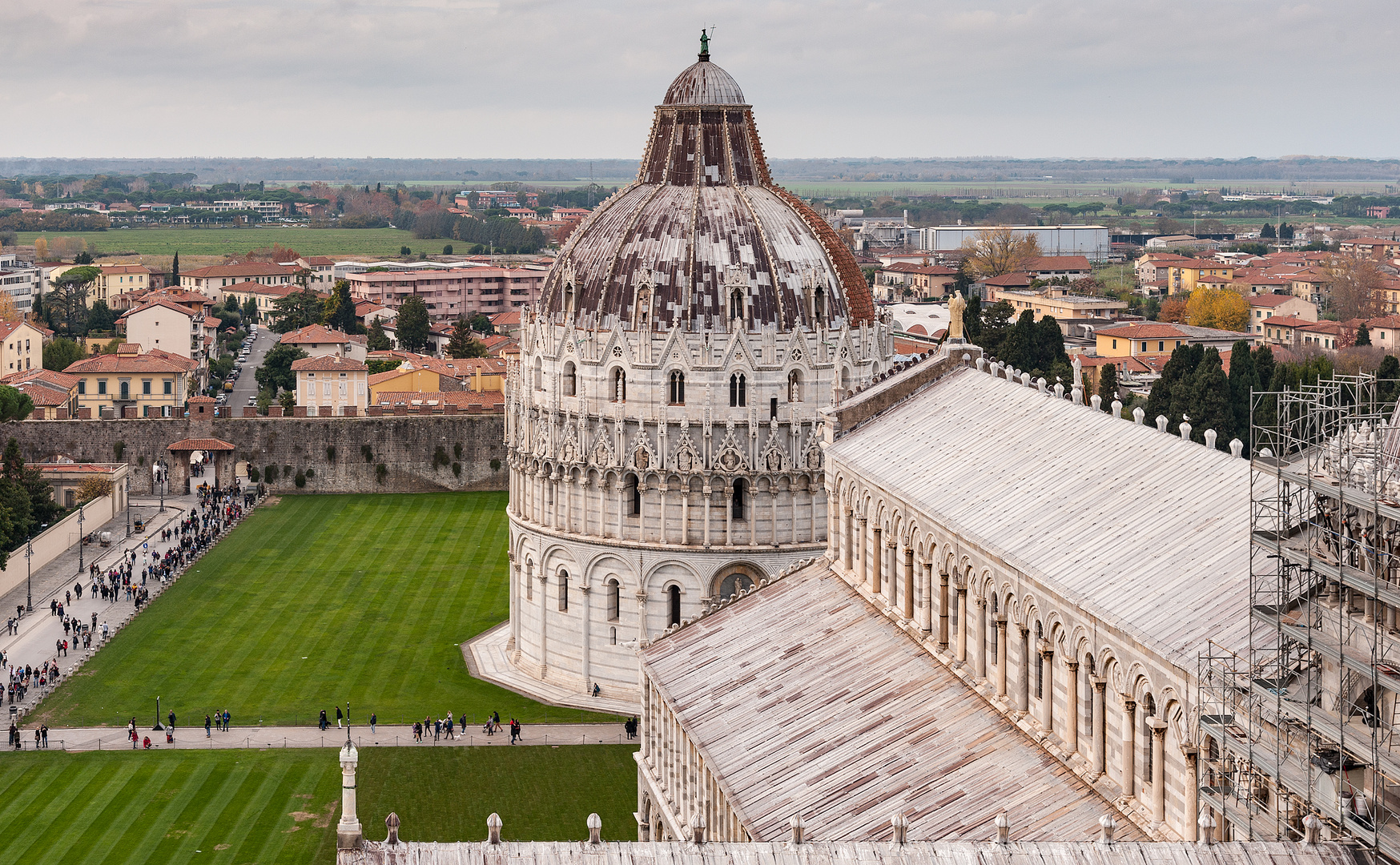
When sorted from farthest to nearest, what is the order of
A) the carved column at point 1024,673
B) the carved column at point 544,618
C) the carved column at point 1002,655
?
the carved column at point 544,618 → the carved column at point 1002,655 → the carved column at point 1024,673

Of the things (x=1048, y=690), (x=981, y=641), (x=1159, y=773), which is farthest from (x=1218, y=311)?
(x=1159, y=773)

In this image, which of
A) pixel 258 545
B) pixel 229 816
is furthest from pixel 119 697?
pixel 258 545

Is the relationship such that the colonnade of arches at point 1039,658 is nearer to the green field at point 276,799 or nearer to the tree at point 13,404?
the green field at point 276,799

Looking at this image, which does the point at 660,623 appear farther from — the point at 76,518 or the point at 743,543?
the point at 76,518

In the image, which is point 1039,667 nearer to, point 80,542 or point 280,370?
point 80,542

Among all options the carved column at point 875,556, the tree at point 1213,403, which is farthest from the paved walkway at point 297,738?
the tree at point 1213,403

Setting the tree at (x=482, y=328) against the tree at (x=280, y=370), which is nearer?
the tree at (x=280, y=370)
